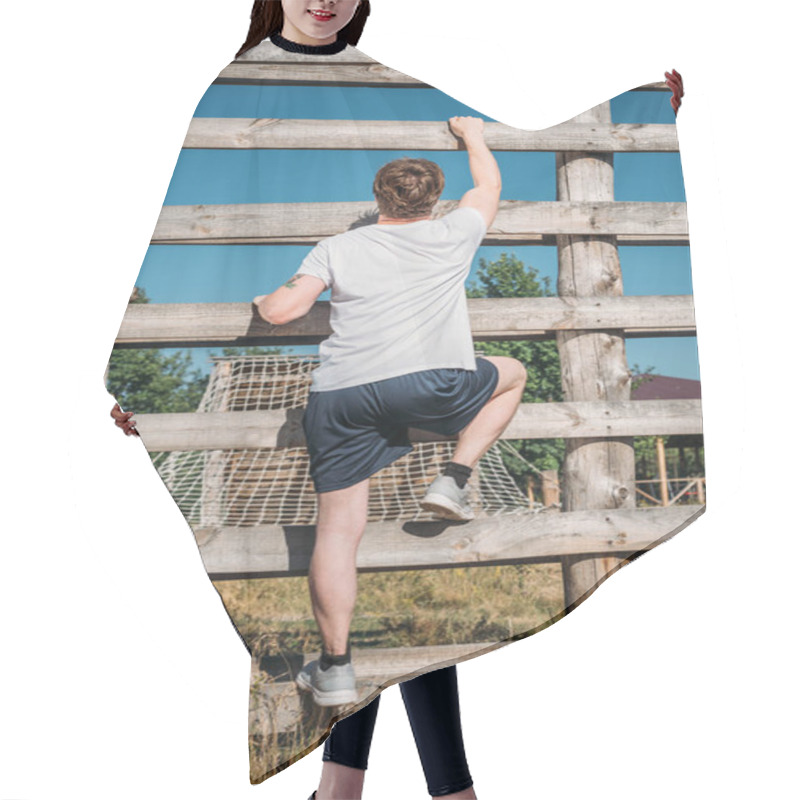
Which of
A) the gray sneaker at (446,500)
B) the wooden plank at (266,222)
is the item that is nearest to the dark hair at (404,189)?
the wooden plank at (266,222)

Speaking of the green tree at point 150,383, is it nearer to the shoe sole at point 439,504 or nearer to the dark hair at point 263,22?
the shoe sole at point 439,504

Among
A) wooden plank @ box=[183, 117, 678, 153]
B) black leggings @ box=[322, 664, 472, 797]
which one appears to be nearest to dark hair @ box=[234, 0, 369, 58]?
wooden plank @ box=[183, 117, 678, 153]

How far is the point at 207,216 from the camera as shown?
8.49 feet

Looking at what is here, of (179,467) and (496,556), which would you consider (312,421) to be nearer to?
(179,467)

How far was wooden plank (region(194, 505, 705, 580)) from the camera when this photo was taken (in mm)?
2512

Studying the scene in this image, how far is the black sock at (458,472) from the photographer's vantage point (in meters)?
2.55


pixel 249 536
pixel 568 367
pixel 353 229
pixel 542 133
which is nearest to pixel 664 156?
pixel 542 133

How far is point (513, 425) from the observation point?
2598 mm

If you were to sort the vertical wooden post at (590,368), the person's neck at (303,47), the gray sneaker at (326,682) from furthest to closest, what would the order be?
1. the person's neck at (303,47)
2. the vertical wooden post at (590,368)
3. the gray sneaker at (326,682)

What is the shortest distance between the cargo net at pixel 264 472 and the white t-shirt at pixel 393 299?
9 cm

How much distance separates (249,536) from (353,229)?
2.41ft

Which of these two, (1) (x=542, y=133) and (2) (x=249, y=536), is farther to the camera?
(1) (x=542, y=133)

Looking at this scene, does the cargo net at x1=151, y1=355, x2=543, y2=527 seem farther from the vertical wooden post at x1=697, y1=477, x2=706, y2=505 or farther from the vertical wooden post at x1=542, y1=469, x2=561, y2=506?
the vertical wooden post at x1=697, y1=477, x2=706, y2=505

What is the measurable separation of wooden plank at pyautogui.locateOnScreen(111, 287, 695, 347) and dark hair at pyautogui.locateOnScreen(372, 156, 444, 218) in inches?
9.8
